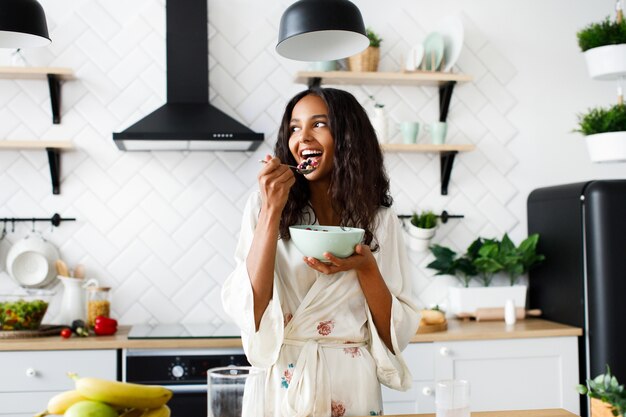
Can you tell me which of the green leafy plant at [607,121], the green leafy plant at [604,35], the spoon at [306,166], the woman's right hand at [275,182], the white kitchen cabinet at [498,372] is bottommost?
the white kitchen cabinet at [498,372]

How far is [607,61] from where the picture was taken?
3.02 metres

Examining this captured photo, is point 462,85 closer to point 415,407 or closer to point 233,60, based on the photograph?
point 233,60

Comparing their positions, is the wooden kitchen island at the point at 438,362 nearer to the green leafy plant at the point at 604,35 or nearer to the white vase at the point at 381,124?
the white vase at the point at 381,124

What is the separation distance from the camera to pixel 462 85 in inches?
144

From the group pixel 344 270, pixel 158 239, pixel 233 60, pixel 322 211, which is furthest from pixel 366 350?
pixel 233 60

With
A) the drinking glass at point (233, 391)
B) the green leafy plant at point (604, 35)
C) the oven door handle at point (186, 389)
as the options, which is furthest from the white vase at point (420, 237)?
the drinking glass at point (233, 391)

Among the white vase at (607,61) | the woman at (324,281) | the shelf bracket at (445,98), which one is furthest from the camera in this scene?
the shelf bracket at (445,98)

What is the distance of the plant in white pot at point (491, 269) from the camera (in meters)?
3.40

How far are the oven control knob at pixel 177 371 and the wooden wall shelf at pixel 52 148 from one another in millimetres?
1080

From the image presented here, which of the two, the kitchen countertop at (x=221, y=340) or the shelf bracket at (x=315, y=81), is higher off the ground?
the shelf bracket at (x=315, y=81)

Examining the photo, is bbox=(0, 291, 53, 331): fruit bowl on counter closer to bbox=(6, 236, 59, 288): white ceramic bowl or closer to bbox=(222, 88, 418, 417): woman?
bbox=(6, 236, 59, 288): white ceramic bowl

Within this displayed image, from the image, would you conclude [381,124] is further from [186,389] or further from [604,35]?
[186,389]

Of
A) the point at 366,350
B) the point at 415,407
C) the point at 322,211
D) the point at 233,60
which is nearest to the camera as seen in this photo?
the point at 366,350

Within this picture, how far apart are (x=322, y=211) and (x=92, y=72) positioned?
73.2 inches
